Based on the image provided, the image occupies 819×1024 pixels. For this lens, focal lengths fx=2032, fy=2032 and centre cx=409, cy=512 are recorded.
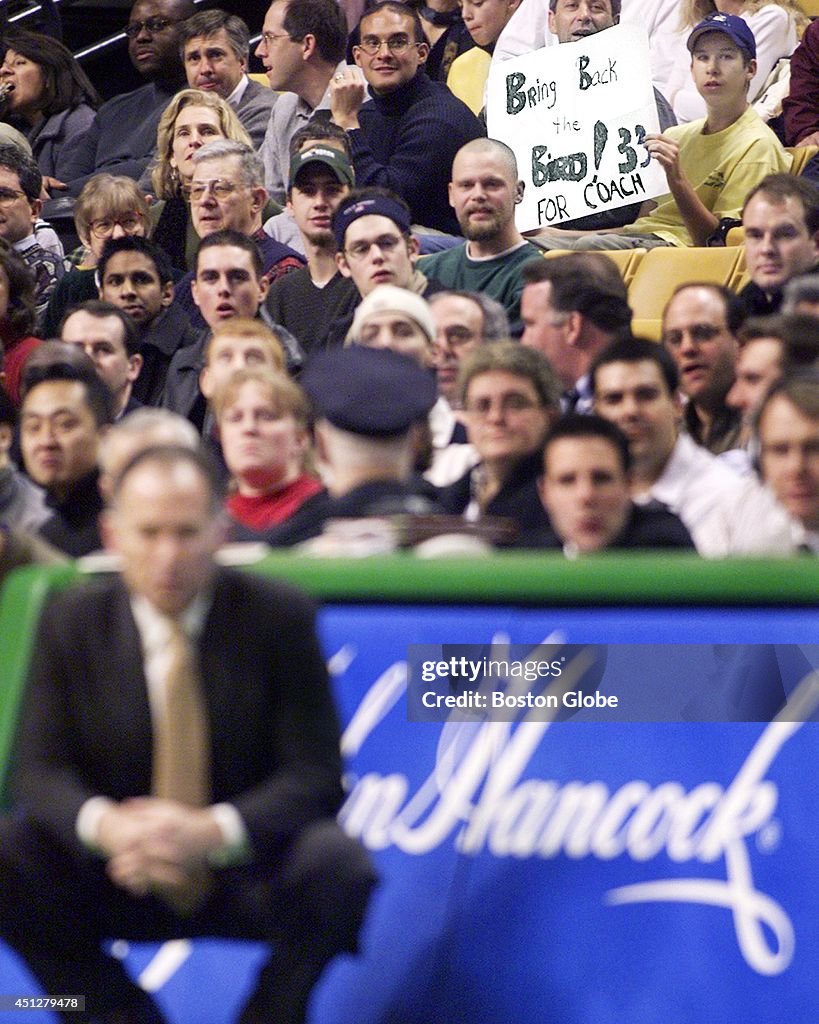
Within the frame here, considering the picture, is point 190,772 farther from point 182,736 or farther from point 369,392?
point 369,392

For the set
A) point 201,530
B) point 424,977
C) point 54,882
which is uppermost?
point 201,530

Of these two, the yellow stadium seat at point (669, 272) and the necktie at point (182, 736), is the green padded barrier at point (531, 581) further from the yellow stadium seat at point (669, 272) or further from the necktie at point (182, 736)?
the yellow stadium seat at point (669, 272)

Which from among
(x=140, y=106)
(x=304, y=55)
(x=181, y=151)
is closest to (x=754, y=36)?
(x=304, y=55)

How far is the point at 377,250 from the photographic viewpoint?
6422mm

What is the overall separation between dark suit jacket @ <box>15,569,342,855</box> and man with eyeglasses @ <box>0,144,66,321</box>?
4737 mm

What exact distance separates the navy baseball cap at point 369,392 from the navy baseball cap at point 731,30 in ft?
12.2

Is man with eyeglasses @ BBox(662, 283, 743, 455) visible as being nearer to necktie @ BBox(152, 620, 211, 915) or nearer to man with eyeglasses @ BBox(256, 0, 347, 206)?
necktie @ BBox(152, 620, 211, 915)

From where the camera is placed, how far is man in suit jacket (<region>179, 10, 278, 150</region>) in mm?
8898

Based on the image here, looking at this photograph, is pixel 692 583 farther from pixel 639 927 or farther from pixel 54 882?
pixel 54 882

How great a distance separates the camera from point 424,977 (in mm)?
3328

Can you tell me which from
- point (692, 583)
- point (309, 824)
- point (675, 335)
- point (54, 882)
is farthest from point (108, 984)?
point (675, 335)

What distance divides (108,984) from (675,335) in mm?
2724

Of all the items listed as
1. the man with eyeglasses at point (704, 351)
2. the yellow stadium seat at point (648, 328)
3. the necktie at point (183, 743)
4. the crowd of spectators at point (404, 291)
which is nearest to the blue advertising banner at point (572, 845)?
the necktie at point (183, 743)

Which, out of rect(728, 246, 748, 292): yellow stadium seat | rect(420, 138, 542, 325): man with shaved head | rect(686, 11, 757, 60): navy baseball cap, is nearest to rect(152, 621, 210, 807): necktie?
rect(420, 138, 542, 325): man with shaved head
